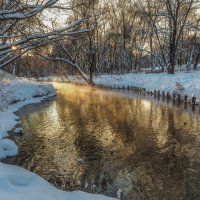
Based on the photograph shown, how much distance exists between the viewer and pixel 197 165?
33.1ft

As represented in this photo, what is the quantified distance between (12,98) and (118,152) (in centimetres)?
1486

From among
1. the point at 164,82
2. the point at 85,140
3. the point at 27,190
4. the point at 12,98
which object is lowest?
the point at 85,140

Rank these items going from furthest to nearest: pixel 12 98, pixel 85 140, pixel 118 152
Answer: pixel 12 98, pixel 85 140, pixel 118 152

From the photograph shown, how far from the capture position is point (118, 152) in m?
11.8

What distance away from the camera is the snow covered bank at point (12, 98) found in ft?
38.7

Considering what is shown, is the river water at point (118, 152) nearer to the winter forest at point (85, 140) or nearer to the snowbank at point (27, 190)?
the winter forest at point (85, 140)

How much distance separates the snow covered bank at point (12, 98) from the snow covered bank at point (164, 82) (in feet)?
35.6

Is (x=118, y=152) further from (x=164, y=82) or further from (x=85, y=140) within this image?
(x=164, y=82)

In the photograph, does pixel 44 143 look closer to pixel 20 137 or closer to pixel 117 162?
pixel 20 137

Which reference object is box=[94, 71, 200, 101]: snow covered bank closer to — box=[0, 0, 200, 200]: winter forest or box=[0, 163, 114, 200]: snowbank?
box=[0, 0, 200, 200]: winter forest

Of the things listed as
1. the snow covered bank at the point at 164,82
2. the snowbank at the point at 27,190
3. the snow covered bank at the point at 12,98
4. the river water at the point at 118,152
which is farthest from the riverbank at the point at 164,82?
the snowbank at the point at 27,190

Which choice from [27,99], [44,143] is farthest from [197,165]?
[27,99]

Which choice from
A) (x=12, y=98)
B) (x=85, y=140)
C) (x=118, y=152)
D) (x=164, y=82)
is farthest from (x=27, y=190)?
(x=164, y=82)

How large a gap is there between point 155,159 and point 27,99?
18808mm
